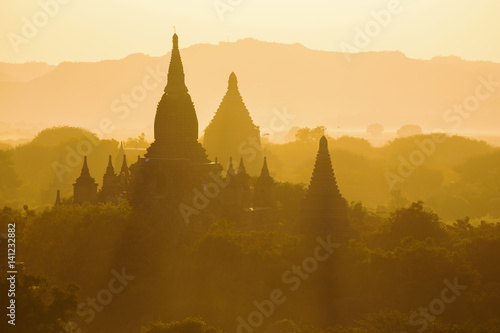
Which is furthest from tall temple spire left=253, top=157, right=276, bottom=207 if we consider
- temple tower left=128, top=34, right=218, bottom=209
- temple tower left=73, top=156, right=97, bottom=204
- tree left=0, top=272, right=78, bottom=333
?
tree left=0, top=272, right=78, bottom=333

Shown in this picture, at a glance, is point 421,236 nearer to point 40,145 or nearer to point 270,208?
point 270,208

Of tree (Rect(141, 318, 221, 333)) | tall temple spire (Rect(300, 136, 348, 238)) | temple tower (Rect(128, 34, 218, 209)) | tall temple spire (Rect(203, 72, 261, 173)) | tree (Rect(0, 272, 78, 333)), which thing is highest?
tall temple spire (Rect(203, 72, 261, 173))

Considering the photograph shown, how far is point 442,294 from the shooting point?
53.2m

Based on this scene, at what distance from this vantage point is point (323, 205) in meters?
64.4

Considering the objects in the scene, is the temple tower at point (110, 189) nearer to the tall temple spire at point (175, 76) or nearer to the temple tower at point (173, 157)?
the temple tower at point (173, 157)

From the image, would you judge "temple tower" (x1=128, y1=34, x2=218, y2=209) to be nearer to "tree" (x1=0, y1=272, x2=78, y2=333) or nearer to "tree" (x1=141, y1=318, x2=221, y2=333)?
"tree" (x1=0, y1=272, x2=78, y2=333)

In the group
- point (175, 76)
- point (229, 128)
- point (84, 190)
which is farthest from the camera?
point (229, 128)

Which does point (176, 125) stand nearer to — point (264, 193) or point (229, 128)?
point (264, 193)

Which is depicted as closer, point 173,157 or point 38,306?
point 38,306

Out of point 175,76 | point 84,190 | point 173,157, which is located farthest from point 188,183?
point 175,76

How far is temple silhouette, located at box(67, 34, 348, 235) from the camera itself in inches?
2537

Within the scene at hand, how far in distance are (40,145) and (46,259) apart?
130m

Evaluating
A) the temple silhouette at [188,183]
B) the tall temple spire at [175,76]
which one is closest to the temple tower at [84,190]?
the temple silhouette at [188,183]

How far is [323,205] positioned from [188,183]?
33.8 feet
